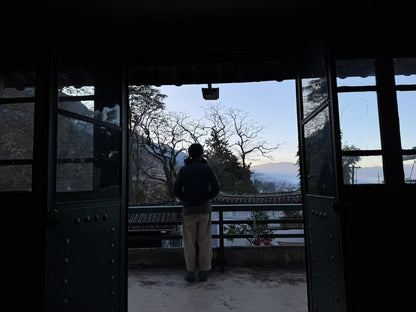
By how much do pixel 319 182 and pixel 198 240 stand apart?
1925mm

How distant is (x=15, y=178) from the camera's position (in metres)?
1.74

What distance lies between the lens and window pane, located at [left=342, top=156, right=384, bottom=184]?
5.42 ft

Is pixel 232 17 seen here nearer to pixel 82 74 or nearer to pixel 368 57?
pixel 368 57

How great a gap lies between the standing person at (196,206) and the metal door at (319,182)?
4.32 feet

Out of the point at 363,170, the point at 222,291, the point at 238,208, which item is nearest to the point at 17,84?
the point at 363,170

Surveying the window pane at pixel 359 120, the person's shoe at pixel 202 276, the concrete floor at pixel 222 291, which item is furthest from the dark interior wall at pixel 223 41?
the person's shoe at pixel 202 276

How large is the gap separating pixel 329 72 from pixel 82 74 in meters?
1.66

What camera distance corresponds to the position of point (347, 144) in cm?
165

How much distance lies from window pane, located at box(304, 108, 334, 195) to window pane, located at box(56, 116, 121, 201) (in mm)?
1538

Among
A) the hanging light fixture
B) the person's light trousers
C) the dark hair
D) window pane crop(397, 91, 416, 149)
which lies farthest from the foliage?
window pane crop(397, 91, 416, 149)

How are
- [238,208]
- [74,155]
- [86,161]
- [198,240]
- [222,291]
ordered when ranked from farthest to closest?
[238,208] → [198,240] → [222,291] → [86,161] → [74,155]

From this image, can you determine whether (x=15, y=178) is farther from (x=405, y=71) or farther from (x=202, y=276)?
(x=405, y=71)

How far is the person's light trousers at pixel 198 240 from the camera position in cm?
324

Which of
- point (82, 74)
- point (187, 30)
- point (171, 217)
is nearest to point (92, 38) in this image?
point (82, 74)
